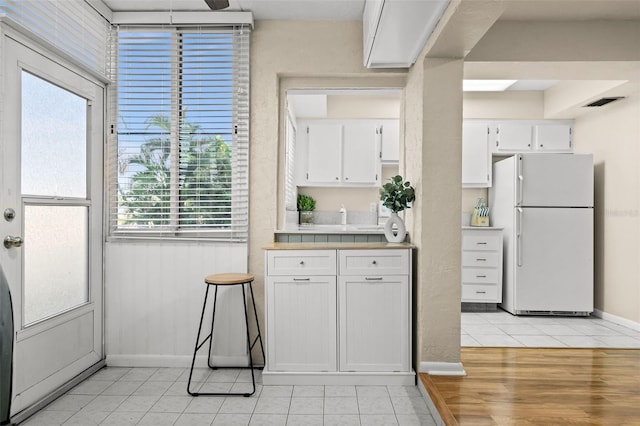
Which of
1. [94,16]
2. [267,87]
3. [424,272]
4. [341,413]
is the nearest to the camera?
[341,413]

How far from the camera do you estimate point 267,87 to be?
3.26 meters

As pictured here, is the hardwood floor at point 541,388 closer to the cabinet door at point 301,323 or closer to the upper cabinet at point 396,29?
the cabinet door at point 301,323

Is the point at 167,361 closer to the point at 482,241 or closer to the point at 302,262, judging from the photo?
the point at 302,262

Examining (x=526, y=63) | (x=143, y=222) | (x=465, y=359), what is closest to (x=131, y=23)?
(x=143, y=222)

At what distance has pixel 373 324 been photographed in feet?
9.51

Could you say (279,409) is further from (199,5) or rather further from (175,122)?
(199,5)

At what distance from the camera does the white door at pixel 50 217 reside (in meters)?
2.33

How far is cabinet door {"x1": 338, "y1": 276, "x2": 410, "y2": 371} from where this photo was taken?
2.89 m

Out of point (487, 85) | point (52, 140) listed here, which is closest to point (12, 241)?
point (52, 140)

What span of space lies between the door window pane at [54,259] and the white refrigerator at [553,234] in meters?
4.06

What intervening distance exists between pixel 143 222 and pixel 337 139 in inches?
106

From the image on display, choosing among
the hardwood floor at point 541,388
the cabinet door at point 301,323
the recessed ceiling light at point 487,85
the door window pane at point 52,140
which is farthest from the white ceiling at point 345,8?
the hardwood floor at point 541,388

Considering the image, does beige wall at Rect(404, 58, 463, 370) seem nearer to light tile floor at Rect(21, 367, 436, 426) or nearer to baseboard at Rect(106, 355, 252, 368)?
light tile floor at Rect(21, 367, 436, 426)

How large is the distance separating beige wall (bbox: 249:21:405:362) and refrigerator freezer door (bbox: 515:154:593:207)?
222 cm
